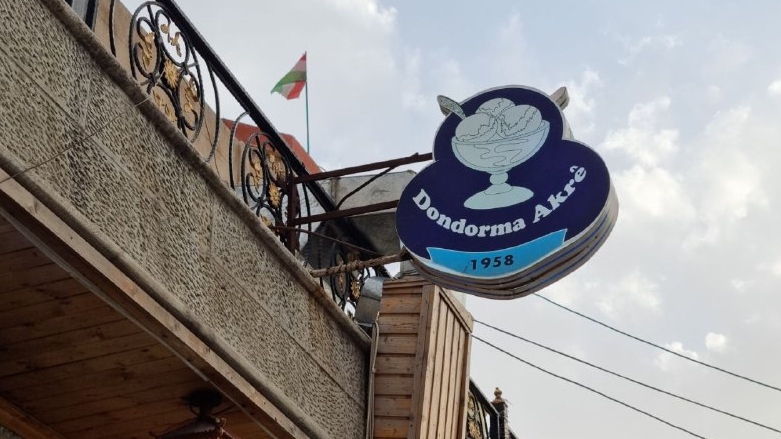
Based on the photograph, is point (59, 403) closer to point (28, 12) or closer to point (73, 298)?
point (73, 298)

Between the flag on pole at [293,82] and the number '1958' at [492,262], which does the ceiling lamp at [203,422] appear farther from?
the flag on pole at [293,82]

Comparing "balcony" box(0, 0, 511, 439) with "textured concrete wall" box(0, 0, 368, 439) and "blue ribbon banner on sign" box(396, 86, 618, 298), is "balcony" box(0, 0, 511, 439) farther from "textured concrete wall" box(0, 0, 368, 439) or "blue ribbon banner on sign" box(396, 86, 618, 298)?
"blue ribbon banner on sign" box(396, 86, 618, 298)

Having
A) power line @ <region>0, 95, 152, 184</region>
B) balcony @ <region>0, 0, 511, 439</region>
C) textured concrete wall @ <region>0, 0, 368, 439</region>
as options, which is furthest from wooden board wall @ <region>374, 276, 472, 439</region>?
power line @ <region>0, 95, 152, 184</region>

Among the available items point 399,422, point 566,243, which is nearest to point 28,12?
point 566,243

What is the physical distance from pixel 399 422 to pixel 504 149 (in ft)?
6.48

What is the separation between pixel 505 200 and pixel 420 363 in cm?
166

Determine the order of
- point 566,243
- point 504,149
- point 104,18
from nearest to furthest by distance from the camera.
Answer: point 566,243 → point 504,149 → point 104,18

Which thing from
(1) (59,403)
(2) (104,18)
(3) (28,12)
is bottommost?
(1) (59,403)

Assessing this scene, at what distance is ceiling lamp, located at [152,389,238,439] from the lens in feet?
19.4

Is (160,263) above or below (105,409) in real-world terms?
above

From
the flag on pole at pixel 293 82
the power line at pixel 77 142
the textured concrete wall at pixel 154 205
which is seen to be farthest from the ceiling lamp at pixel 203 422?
the flag on pole at pixel 293 82

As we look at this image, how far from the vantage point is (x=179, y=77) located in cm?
668

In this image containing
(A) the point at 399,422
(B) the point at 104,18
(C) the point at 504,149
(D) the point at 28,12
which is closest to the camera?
(D) the point at 28,12

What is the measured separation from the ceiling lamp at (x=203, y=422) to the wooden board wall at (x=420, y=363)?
1.98m
